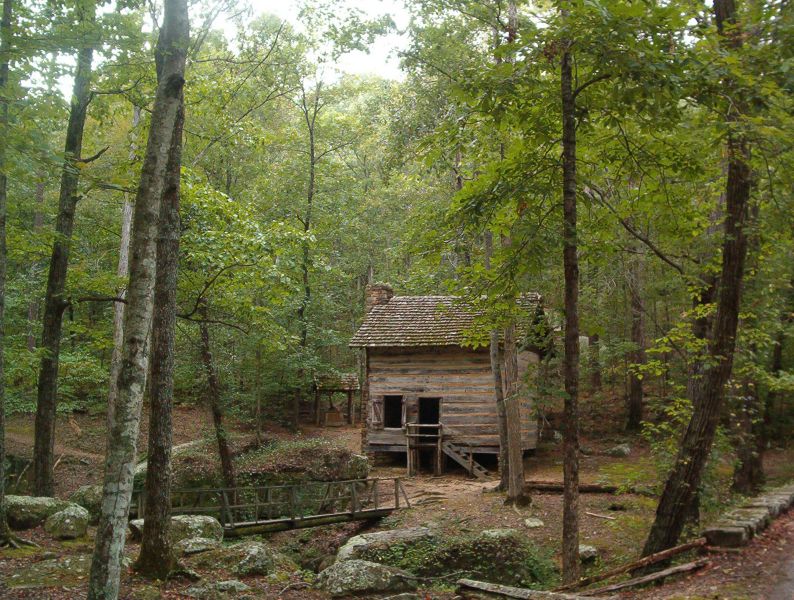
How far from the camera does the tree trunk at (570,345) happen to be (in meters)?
7.44

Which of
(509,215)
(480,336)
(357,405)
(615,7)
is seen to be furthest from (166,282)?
(357,405)

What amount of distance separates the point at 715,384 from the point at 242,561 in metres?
7.49

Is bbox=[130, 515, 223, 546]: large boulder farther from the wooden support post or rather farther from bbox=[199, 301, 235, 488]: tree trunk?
the wooden support post

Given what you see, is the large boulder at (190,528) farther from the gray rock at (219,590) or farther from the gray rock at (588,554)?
the gray rock at (588,554)

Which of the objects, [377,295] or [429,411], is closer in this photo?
[377,295]

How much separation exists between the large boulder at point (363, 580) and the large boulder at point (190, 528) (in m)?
2.91

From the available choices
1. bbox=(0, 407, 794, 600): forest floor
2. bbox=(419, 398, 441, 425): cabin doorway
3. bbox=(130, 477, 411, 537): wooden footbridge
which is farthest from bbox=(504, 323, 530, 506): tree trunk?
bbox=(419, 398, 441, 425): cabin doorway

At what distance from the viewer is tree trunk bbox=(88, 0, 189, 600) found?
6.02m

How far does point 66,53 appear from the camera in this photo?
8680mm

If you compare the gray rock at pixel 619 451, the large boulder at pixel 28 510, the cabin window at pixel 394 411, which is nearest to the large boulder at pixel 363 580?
the large boulder at pixel 28 510

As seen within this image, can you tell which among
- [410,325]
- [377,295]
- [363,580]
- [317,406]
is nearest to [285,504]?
[363,580]

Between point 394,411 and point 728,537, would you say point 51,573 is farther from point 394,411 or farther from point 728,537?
point 394,411

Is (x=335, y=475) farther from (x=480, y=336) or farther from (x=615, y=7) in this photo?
(x=615, y=7)

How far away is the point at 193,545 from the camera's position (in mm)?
10195
